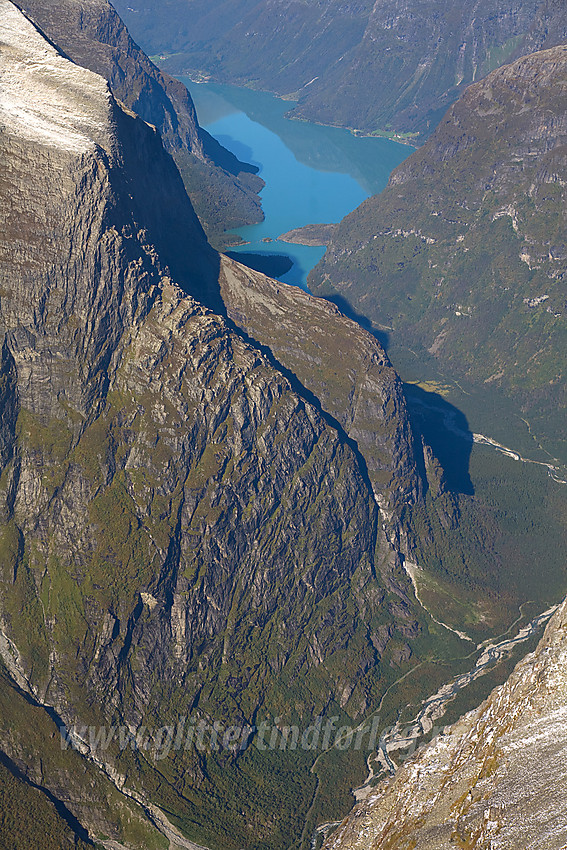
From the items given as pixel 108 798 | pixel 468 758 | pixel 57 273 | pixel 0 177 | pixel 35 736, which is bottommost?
pixel 468 758

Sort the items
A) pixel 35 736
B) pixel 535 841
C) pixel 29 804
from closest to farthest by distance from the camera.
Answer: pixel 535 841, pixel 29 804, pixel 35 736

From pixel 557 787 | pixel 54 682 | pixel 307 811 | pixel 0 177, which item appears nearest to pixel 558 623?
pixel 557 787

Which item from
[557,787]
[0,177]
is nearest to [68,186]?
[0,177]

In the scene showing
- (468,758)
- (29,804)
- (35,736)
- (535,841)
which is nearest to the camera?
(535,841)

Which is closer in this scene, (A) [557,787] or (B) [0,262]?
(A) [557,787]

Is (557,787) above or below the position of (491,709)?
below

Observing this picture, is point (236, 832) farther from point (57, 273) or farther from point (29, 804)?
point (57, 273)
